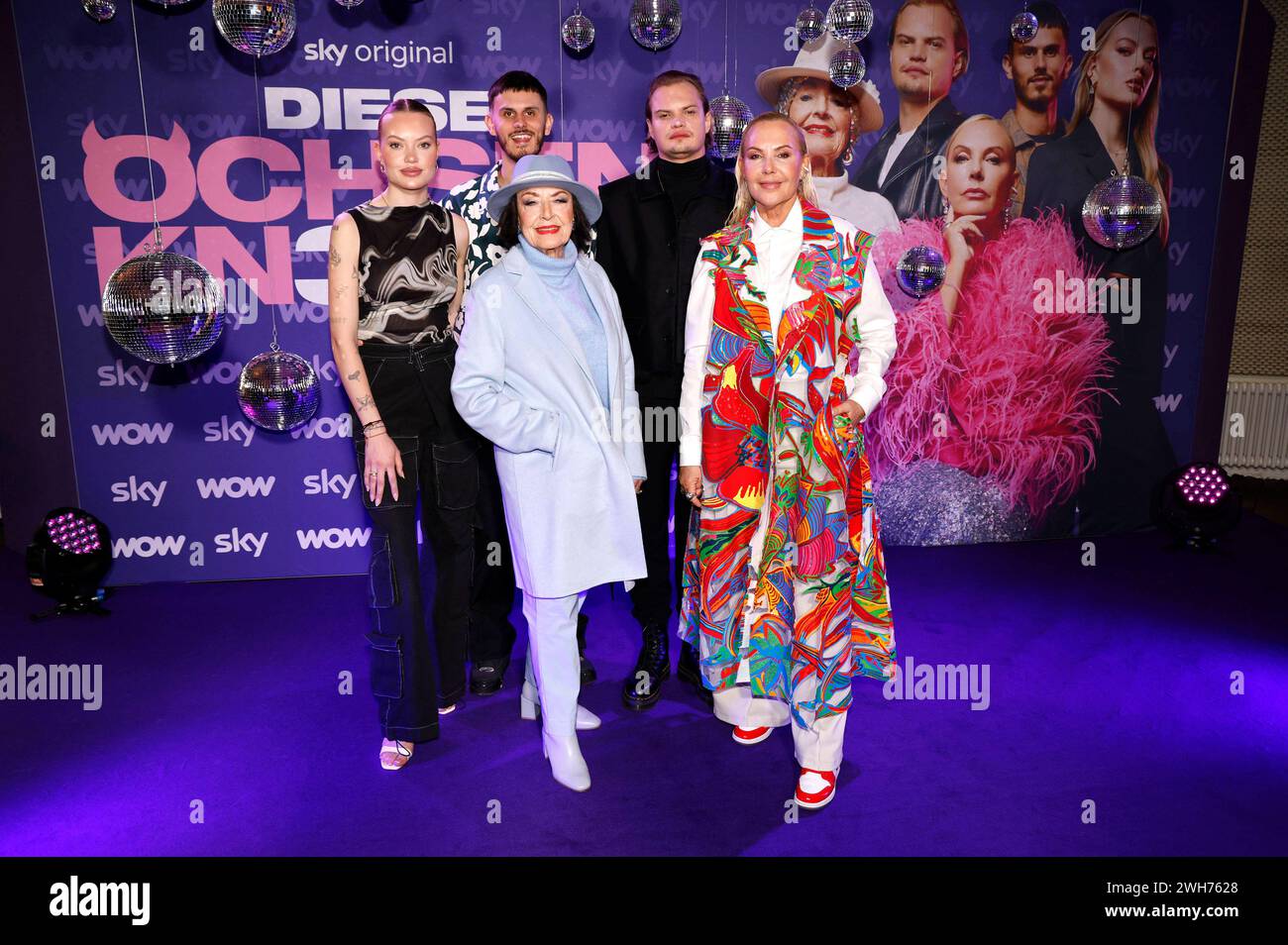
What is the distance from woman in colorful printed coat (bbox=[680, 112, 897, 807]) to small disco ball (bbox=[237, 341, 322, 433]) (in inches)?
73.1

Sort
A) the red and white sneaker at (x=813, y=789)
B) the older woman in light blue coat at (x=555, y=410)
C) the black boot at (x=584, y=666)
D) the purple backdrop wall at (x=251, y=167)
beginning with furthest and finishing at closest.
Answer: the purple backdrop wall at (x=251, y=167) < the black boot at (x=584, y=666) < the red and white sneaker at (x=813, y=789) < the older woman in light blue coat at (x=555, y=410)

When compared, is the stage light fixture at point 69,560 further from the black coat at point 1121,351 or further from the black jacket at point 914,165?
the black coat at point 1121,351

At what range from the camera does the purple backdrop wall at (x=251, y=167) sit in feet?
14.3

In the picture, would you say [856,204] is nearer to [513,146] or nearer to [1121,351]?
[1121,351]

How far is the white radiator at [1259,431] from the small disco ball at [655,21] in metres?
5.35

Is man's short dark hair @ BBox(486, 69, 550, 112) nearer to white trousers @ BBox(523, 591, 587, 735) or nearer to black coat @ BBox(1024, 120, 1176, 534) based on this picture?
white trousers @ BBox(523, 591, 587, 735)

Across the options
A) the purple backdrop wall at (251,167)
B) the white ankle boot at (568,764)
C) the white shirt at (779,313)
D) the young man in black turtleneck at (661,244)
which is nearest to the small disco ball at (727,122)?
the young man in black turtleneck at (661,244)

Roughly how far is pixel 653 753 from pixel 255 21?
296 cm

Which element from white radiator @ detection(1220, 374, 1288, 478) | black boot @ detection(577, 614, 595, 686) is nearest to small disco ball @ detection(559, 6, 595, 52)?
black boot @ detection(577, 614, 595, 686)

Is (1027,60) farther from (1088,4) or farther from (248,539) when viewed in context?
(248,539)

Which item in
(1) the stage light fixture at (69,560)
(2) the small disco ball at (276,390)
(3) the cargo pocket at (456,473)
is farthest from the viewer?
(1) the stage light fixture at (69,560)

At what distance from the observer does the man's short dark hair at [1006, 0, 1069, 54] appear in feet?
16.5

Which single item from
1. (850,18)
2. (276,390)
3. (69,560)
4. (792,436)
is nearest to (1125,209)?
(850,18)

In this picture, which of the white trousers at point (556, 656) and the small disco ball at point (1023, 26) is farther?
the small disco ball at point (1023, 26)
